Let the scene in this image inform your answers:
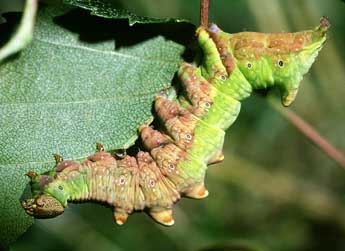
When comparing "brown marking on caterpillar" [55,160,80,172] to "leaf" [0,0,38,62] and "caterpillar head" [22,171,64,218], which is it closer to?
"caterpillar head" [22,171,64,218]

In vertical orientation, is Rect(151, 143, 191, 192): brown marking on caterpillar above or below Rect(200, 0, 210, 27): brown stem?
below

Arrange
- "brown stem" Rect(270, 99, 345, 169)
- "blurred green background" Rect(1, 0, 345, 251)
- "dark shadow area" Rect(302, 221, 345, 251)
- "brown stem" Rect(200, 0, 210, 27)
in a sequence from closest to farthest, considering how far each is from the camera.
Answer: "brown stem" Rect(200, 0, 210, 27) < "brown stem" Rect(270, 99, 345, 169) < "blurred green background" Rect(1, 0, 345, 251) < "dark shadow area" Rect(302, 221, 345, 251)

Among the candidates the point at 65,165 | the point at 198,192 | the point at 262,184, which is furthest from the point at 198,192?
the point at 262,184

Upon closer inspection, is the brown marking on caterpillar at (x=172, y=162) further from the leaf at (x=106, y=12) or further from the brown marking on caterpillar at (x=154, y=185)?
the leaf at (x=106, y=12)

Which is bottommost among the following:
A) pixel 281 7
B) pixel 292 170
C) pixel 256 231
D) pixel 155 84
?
pixel 256 231

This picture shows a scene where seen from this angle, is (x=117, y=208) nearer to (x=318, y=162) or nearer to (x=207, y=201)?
(x=207, y=201)

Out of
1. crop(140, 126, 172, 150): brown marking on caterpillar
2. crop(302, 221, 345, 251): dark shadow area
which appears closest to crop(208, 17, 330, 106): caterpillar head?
crop(140, 126, 172, 150): brown marking on caterpillar

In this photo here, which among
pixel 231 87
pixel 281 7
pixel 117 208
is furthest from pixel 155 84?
pixel 281 7
